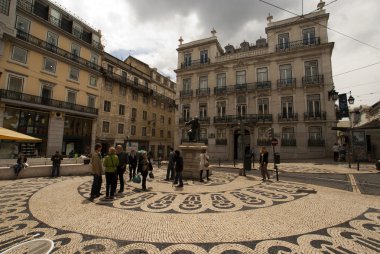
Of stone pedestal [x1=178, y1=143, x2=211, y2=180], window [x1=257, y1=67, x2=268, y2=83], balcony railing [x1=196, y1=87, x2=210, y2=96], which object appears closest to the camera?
stone pedestal [x1=178, y1=143, x2=211, y2=180]

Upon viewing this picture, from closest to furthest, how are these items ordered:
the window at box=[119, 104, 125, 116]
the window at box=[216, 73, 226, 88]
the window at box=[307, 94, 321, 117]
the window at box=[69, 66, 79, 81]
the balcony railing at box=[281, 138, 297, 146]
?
1. the window at box=[307, 94, 321, 117]
2. the balcony railing at box=[281, 138, 297, 146]
3. the window at box=[69, 66, 79, 81]
4. the window at box=[216, 73, 226, 88]
5. the window at box=[119, 104, 125, 116]

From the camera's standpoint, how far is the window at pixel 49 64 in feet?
71.8

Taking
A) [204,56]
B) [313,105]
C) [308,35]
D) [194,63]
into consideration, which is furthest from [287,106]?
[194,63]

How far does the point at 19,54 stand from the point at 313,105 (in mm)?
32905

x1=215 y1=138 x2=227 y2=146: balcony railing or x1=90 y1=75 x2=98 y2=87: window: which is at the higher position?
x1=90 y1=75 x2=98 y2=87: window

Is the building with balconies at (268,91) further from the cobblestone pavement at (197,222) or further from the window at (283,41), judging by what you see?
the cobblestone pavement at (197,222)

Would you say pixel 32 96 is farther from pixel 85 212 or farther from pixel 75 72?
pixel 85 212

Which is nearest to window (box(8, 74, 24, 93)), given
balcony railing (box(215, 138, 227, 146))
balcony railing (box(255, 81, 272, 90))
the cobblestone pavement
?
the cobblestone pavement

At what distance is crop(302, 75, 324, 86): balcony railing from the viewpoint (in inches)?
876

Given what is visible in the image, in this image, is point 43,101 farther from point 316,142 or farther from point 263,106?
point 316,142

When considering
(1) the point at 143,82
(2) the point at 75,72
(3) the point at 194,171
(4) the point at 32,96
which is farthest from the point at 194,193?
(1) the point at 143,82

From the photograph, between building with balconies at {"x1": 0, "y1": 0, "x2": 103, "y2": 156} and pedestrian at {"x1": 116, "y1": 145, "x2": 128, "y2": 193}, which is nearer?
pedestrian at {"x1": 116, "y1": 145, "x2": 128, "y2": 193}

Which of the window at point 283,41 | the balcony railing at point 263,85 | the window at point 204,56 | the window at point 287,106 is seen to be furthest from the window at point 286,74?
the window at point 204,56

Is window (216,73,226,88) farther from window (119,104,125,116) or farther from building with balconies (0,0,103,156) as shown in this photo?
building with balconies (0,0,103,156)
